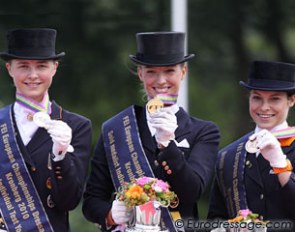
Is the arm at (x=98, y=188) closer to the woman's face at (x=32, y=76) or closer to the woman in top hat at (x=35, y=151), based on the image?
the woman in top hat at (x=35, y=151)

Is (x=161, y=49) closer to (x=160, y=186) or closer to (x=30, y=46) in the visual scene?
(x=30, y=46)

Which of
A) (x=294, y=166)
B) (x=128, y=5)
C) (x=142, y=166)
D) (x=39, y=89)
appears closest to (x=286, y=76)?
(x=294, y=166)

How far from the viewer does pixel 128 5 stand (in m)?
9.45

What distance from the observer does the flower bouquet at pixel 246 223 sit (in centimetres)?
525

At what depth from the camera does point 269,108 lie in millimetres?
5707

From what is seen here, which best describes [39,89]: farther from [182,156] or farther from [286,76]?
[286,76]

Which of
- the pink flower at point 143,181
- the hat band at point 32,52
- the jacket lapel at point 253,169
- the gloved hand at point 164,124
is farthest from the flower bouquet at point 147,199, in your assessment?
the hat band at point 32,52

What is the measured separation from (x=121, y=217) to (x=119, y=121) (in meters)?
0.69

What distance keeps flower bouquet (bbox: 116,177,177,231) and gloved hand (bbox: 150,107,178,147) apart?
0.26m

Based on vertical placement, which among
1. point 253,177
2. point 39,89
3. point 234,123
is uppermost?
point 39,89

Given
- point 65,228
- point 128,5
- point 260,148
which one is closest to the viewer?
point 260,148

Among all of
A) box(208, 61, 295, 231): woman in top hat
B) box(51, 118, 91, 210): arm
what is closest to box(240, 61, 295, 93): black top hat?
box(208, 61, 295, 231): woman in top hat

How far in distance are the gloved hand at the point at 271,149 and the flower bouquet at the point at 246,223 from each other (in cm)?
33

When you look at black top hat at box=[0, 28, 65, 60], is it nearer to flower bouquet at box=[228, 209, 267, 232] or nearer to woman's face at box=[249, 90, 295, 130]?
woman's face at box=[249, 90, 295, 130]
